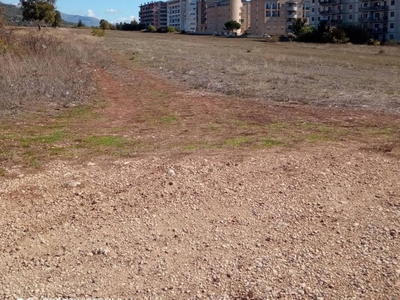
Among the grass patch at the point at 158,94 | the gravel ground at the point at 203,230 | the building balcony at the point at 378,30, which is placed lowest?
the gravel ground at the point at 203,230

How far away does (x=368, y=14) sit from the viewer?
3595 inches

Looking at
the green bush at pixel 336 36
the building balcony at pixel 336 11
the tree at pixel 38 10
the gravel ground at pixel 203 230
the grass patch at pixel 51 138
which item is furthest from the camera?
the building balcony at pixel 336 11

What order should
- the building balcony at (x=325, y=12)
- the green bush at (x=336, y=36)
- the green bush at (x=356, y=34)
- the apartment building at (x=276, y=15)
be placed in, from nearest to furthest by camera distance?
1. the green bush at (x=336, y=36)
2. the green bush at (x=356, y=34)
3. the building balcony at (x=325, y=12)
4. the apartment building at (x=276, y=15)

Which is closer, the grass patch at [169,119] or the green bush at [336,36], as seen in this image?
the grass patch at [169,119]

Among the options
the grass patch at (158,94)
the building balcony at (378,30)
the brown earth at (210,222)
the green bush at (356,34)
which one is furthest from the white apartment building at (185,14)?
the brown earth at (210,222)

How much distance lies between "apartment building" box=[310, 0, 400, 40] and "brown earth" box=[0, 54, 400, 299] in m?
89.4

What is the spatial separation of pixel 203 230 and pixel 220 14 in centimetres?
15447

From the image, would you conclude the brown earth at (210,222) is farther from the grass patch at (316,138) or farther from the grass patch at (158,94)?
the grass patch at (158,94)

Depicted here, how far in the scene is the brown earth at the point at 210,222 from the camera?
369 centimetres

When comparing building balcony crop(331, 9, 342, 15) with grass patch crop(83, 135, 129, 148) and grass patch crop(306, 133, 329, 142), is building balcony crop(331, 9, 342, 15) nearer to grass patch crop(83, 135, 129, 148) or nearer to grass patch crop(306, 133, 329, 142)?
grass patch crop(306, 133, 329, 142)

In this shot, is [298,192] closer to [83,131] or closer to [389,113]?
[83,131]

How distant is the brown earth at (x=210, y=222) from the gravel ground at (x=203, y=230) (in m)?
0.01

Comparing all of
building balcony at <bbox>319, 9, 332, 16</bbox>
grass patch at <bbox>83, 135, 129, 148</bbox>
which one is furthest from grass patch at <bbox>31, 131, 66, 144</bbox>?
building balcony at <bbox>319, 9, 332, 16</bbox>

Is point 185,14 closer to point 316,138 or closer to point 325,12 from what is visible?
point 325,12
